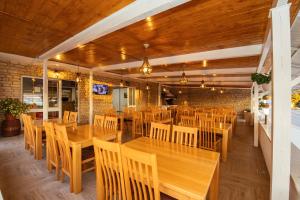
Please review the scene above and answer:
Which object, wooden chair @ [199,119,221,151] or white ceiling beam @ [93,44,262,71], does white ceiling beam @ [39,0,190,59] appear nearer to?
white ceiling beam @ [93,44,262,71]

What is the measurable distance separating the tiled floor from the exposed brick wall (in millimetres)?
9557

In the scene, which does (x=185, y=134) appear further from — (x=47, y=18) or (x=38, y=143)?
(x=38, y=143)

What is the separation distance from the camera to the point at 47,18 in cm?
229

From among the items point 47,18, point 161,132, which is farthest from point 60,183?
point 47,18

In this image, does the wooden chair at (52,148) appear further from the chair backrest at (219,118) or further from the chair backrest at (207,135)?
the chair backrest at (219,118)

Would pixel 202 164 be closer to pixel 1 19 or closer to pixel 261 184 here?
pixel 261 184

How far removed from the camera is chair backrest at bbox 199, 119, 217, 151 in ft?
10.8

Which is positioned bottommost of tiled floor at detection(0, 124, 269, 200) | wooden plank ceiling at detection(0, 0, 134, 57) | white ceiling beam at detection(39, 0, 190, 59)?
tiled floor at detection(0, 124, 269, 200)

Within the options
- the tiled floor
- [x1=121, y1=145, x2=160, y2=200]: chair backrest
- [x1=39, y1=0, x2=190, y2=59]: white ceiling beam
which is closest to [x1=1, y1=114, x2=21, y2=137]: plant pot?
the tiled floor

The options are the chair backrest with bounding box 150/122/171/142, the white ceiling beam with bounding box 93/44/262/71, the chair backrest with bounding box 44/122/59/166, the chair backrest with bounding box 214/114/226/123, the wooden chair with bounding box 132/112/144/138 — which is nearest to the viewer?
the chair backrest with bounding box 150/122/171/142

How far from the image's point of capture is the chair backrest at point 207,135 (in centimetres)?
330

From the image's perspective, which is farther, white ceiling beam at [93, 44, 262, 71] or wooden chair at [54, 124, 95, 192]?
white ceiling beam at [93, 44, 262, 71]

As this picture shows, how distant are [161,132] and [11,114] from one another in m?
5.20

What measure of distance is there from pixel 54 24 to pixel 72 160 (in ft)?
7.27
